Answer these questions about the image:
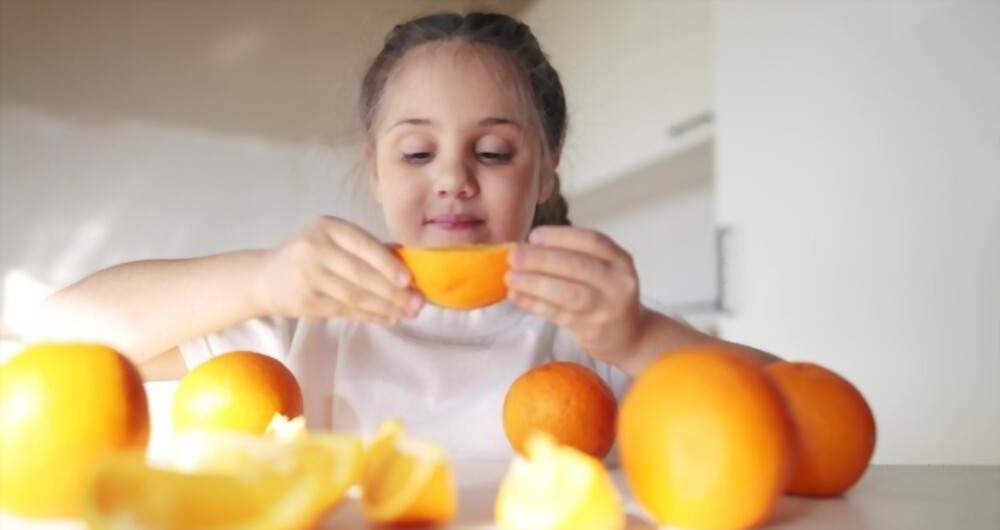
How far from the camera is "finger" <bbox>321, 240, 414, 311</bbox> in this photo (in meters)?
0.52

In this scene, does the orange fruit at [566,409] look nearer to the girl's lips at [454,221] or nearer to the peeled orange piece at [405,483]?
the peeled orange piece at [405,483]

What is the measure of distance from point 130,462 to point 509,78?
0.82 meters

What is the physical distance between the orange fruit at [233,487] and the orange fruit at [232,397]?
0.53 feet

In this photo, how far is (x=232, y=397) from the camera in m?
0.54

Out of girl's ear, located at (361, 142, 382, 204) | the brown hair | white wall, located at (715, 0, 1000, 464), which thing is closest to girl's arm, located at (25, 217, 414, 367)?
girl's ear, located at (361, 142, 382, 204)

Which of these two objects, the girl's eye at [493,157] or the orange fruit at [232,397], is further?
the girl's eye at [493,157]

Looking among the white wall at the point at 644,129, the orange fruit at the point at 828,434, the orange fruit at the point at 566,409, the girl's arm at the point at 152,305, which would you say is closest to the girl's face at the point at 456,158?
the girl's arm at the point at 152,305

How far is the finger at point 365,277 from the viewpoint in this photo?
0.52 m

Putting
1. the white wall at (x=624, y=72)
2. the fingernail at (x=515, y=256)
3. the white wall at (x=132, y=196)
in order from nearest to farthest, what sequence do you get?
the fingernail at (x=515, y=256), the white wall at (x=624, y=72), the white wall at (x=132, y=196)

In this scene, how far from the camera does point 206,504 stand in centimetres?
31

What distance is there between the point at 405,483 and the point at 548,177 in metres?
0.85

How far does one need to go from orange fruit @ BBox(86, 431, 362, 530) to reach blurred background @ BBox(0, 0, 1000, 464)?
0.37 metres

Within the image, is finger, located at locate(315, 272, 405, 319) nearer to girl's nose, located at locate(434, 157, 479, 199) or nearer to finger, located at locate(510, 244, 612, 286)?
finger, located at locate(510, 244, 612, 286)

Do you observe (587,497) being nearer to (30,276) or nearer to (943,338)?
(943,338)
